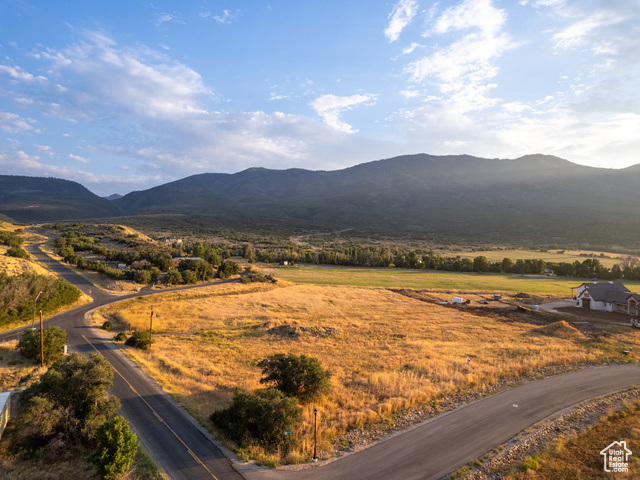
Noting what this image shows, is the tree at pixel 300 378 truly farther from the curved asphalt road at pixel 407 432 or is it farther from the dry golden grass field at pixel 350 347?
the curved asphalt road at pixel 407 432

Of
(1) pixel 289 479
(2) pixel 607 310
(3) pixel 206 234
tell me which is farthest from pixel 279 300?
(3) pixel 206 234

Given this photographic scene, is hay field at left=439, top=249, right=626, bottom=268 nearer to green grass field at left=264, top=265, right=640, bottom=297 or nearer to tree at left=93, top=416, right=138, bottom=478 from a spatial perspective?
green grass field at left=264, top=265, right=640, bottom=297

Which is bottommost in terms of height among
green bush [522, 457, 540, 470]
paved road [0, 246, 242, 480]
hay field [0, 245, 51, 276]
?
paved road [0, 246, 242, 480]

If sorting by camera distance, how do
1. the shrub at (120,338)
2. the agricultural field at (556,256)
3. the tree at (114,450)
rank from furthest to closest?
the agricultural field at (556,256), the shrub at (120,338), the tree at (114,450)

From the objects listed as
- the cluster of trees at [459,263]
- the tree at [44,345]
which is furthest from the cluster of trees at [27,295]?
the cluster of trees at [459,263]

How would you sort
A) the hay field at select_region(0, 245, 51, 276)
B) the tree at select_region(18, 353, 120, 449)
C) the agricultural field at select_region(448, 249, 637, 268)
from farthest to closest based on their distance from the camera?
the agricultural field at select_region(448, 249, 637, 268), the hay field at select_region(0, 245, 51, 276), the tree at select_region(18, 353, 120, 449)

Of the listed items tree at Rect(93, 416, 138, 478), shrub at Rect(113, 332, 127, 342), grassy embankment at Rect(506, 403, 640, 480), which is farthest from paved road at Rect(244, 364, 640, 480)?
shrub at Rect(113, 332, 127, 342)

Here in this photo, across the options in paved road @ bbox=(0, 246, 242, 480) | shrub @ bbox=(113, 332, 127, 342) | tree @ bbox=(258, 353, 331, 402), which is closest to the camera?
paved road @ bbox=(0, 246, 242, 480)
